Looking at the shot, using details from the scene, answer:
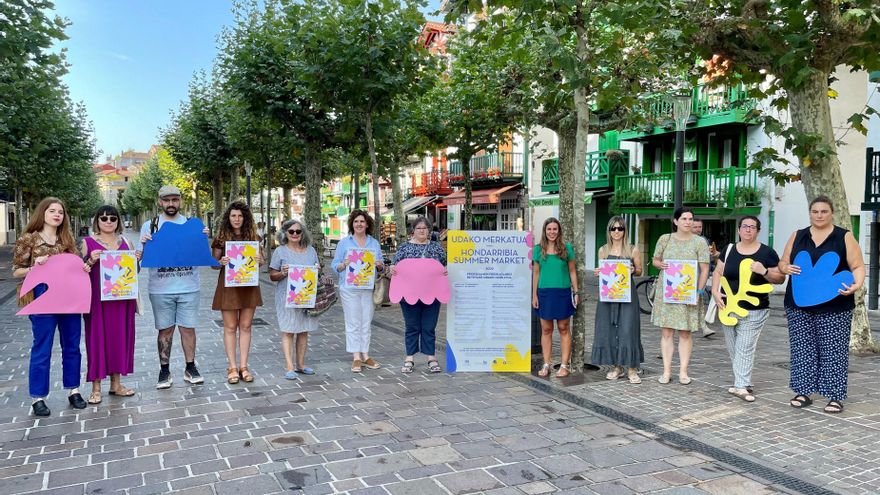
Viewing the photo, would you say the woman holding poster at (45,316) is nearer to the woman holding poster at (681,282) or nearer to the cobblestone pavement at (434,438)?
the cobblestone pavement at (434,438)

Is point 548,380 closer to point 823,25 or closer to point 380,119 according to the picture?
point 823,25

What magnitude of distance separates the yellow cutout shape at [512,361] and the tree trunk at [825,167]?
4.61 meters

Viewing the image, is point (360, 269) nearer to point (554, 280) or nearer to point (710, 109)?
point (554, 280)

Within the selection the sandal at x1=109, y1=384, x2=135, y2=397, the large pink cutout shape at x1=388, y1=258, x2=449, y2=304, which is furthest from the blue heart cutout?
the sandal at x1=109, y1=384, x2=135, y2=397

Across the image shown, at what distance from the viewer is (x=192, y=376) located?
6688 millimetres

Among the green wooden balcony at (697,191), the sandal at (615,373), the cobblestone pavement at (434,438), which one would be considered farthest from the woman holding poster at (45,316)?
the green wooden balcony at (697,191)

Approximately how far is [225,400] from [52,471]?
1845mm

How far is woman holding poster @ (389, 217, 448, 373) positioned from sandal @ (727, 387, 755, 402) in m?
3.03

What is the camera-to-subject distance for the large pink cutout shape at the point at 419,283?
709cm

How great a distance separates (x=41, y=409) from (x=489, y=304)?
4433 mm

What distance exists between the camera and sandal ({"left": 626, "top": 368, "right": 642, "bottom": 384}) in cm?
676

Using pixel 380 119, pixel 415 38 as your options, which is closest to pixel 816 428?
pixel 415 38

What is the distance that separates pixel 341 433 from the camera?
511 centimetres

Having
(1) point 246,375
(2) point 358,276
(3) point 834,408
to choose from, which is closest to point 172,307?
(1) point 246,375
